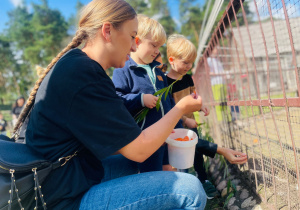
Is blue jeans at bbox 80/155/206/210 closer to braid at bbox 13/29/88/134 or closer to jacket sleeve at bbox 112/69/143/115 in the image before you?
braid at bbox 13/29/88/134

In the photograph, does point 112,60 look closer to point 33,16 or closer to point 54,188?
point 54,188

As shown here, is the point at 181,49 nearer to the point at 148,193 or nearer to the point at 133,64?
the point at 133,64

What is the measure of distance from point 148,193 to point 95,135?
417 millimetres

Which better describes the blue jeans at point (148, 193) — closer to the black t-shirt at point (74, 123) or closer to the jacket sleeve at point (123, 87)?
the black t-shirt at point (74, 123)

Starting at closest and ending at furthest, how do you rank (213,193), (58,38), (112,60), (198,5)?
(112,60), (213,193), (58,38), (198,5)

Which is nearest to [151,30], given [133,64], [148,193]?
[133,64]

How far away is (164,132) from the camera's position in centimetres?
128

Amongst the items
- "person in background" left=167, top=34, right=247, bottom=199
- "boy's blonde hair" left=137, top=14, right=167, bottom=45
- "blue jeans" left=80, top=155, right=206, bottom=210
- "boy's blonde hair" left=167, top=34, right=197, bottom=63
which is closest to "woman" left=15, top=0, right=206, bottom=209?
"blue jeans" left=80, top=155, right=206, bottom=210

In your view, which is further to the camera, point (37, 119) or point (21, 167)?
point (37, 119)

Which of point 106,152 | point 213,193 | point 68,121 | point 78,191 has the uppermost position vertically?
point 68,121

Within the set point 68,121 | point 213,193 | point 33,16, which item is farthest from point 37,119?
point 33,16

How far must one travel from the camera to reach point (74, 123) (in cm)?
110

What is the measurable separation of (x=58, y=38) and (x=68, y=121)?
37.6 metres

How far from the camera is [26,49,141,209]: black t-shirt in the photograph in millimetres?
1094
